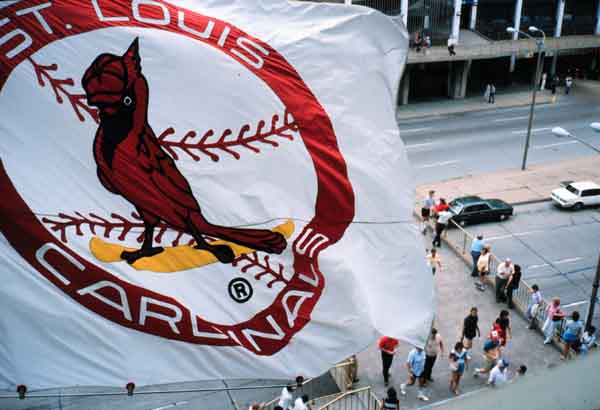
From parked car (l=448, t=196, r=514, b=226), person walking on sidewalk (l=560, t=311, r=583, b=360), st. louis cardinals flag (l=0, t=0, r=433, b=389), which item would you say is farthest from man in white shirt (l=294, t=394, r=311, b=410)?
parked car (l=448, t=196, r=514, b=226)

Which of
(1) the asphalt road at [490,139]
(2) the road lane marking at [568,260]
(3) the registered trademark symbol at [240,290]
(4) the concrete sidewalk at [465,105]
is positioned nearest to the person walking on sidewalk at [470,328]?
(2) the road lane marking at [568,260]

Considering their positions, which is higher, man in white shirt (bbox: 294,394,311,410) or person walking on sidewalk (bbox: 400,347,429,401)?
man in white shirt (bbox: 294,394,311,410)

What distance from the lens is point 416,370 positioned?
644 inches

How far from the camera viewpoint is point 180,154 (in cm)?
750

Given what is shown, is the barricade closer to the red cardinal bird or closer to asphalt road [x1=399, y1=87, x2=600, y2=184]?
asphalt road [x1=399, y1=87, x2=600, y2=184]

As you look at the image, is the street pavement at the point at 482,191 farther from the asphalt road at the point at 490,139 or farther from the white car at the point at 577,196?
the white car at the point at 577,196

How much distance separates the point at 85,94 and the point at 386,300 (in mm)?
3924

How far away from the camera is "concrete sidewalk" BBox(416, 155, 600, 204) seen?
100ft

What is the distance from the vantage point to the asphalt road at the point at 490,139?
113 ft

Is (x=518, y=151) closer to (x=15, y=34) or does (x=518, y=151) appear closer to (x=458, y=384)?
(x=458, y=384)

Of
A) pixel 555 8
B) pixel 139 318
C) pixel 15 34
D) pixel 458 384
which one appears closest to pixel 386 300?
pixel 139 318

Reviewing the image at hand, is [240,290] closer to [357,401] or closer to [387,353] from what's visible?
[357,401]

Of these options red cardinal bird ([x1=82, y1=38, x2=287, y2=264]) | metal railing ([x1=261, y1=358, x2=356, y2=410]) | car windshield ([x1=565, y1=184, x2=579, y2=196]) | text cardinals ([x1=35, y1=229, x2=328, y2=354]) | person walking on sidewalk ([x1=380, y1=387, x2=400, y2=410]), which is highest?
red cardinal bird ([x1=82, y1=38, x2=287, y2=264])

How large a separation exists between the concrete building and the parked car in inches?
795
